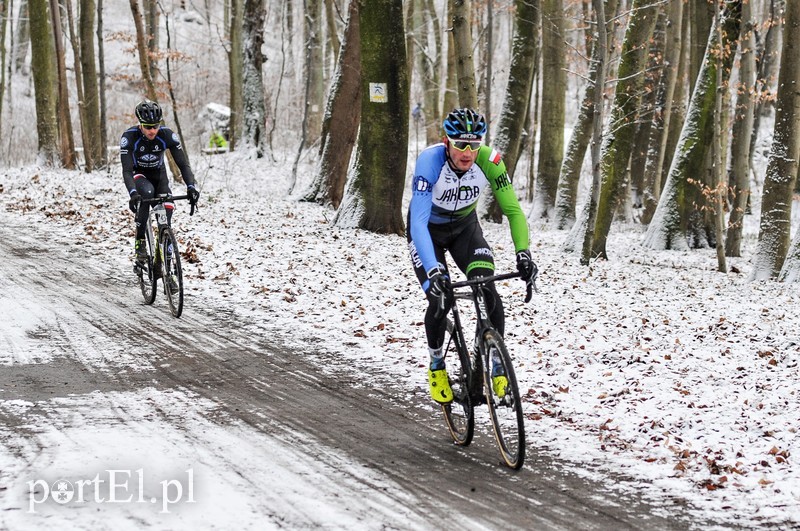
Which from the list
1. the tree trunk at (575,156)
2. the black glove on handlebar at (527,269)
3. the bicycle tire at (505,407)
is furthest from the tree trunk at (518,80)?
the bicycle tire at (505,407)

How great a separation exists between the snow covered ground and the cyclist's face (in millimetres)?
2259

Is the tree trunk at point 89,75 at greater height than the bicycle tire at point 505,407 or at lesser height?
greater

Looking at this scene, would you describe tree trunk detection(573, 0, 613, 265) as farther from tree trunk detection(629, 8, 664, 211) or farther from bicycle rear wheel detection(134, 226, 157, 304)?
bicycle rear wheel detection(134, 226, 157, 304)

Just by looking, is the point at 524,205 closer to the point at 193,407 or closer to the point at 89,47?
the point at 89,47

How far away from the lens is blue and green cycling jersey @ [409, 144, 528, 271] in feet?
19.0

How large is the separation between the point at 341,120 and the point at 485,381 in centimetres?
1381

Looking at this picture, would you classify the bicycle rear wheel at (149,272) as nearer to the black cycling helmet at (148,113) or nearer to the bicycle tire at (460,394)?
the black cycling helmet at (148,113)

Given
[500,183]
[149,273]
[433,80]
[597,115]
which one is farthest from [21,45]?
[500,183]

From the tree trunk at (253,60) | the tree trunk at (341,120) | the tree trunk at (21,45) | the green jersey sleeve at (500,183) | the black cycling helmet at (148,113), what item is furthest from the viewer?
the tree trunk at (21,45)

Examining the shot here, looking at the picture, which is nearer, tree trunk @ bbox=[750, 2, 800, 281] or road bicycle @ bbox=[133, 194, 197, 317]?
road bicycle @ bbox=[133, 194, 197, 317]

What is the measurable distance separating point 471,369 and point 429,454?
0.70m

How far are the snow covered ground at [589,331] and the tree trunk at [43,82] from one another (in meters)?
3.00

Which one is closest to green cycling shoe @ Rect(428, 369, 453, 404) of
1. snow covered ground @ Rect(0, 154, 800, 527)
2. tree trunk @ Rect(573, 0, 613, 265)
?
snow covered ground @ Rect(0, 154, 800, 527)

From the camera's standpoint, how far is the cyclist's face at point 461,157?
577cm
